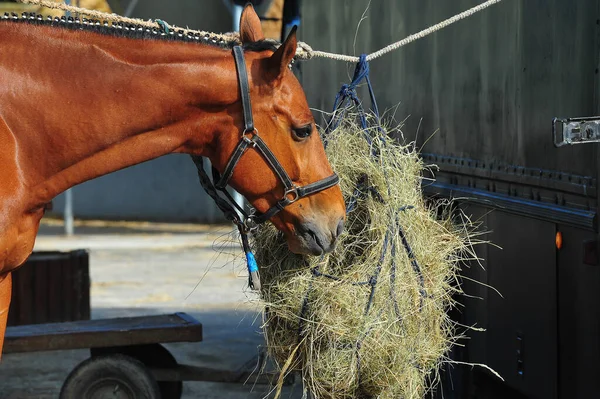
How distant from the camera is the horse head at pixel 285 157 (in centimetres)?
325

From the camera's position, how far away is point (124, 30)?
3336 millimetres

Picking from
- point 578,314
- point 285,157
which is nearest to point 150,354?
point 578,314

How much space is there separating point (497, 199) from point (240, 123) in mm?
1812

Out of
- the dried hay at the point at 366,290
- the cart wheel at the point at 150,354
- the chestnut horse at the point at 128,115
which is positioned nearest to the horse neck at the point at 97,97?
the chestnut horse at the point at 128,115

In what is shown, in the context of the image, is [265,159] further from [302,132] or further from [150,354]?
[150,354]

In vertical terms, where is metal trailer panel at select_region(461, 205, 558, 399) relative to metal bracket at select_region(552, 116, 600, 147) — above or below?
below

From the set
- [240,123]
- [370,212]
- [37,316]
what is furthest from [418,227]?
[37,316]

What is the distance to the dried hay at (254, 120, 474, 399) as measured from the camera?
3.63m

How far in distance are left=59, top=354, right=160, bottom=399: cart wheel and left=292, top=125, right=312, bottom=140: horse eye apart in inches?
116

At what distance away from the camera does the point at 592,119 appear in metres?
3.44

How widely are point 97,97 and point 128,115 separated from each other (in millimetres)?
116

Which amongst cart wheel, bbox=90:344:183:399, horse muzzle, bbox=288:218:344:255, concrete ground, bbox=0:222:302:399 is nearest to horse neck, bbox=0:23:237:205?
horse muzzle, bbox=288:218:344:255

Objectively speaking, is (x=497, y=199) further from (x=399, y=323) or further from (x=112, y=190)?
(x=112, y=190)

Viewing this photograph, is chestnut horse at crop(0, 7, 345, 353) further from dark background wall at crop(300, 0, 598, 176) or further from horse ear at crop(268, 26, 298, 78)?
dark background wall at crop(300, 0, 598, 176)
